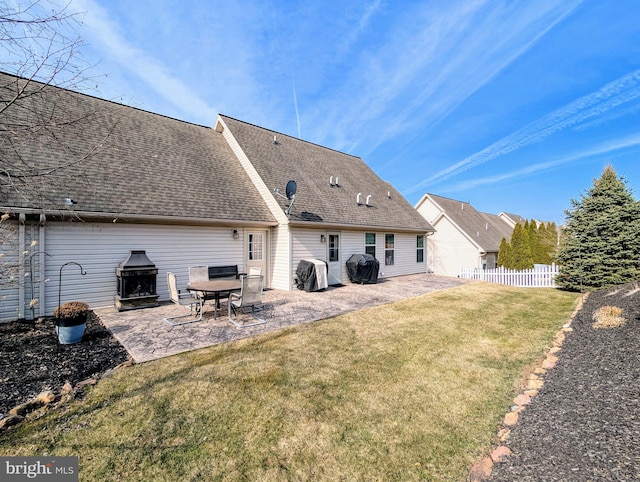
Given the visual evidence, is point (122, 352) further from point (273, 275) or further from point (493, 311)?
point (493, 311)

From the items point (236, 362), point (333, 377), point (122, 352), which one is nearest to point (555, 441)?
point (333, 377)

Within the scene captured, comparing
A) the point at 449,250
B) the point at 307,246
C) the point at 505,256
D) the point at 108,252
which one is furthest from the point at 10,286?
the point at 505,256

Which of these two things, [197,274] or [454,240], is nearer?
[197,274]

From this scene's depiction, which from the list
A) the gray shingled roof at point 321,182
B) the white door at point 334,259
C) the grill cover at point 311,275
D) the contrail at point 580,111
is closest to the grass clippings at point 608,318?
the grill cover at point 311,275

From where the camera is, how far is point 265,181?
1148 centimetres

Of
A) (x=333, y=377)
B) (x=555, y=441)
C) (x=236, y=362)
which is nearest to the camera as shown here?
(x=555, y=441)

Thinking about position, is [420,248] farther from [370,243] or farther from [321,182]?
[321,182]

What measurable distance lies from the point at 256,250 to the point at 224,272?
72.0 inches

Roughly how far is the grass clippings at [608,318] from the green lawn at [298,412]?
3.37ft

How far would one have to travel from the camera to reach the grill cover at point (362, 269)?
1226cm

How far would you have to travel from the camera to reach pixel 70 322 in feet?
16.6

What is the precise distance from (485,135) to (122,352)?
67.7 ft

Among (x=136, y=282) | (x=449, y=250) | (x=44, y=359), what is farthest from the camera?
(x=449, y=250)

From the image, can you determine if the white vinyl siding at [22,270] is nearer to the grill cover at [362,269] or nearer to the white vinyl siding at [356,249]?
the white vinyl siding at [356,249]
